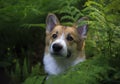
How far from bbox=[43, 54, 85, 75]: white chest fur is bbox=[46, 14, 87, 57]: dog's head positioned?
0.44ft

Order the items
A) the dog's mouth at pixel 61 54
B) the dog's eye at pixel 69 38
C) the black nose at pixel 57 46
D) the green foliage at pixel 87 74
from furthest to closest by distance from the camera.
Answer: the dog's eye at pixel 69 38 < the dog's mouth at pixel 61 54 < the black nose at pixel 57 46 < the green foliage at pixel 87 74

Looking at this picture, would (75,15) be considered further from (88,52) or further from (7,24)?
(7,24)

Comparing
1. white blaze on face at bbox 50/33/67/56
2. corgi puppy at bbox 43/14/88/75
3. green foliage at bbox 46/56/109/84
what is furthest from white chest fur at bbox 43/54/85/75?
green foliage at bbox 46/56/109/84

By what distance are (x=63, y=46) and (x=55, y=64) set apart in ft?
1.95

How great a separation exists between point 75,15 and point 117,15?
4.94 ft

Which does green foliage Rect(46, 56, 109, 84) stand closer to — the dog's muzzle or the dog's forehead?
the dog's muzzle

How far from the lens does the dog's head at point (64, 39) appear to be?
16.5ft

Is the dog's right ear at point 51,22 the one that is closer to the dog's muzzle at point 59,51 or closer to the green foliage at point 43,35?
the green foliage at point 43,35

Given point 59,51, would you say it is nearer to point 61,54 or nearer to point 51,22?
point 61,54

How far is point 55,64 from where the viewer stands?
5484 millimetres

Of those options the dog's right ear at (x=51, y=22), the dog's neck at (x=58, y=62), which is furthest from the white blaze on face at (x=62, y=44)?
the dog's right ear at (x=51, y=22)

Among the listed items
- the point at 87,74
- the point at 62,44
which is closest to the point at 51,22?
the point at 62,44

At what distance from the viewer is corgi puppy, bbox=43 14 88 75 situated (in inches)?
200

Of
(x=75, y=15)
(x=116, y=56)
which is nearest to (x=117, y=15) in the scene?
(x=116, y=56)
